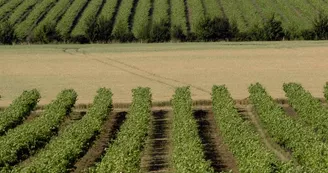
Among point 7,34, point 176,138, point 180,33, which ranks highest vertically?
point 7,34

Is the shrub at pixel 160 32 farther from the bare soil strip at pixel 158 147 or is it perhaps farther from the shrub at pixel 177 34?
the bare soil strip at pixel 158 147

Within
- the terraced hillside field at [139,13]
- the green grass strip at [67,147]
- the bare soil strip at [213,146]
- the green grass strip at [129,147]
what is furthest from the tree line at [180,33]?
the green grass strip at [129,147]

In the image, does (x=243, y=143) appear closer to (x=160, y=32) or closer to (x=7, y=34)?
(x=160, y=32)

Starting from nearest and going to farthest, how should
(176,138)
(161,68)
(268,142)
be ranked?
(176,138) < (268,142) < (161,68)

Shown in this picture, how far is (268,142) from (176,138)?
599 cm

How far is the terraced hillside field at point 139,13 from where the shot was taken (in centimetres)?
8844

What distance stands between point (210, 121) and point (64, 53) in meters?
34.5

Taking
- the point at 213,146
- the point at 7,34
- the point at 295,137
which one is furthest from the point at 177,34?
the point at 295,137

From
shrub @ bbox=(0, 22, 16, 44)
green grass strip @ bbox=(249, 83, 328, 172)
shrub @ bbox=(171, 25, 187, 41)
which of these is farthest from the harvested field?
shrub @ bbox=(0, 22, 16, 44)

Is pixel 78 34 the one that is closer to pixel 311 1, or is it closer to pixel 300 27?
pixel 300 27

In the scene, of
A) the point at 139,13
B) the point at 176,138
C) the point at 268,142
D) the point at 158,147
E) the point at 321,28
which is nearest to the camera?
the point at 176,138

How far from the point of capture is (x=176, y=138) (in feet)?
93.7

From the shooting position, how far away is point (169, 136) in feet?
111

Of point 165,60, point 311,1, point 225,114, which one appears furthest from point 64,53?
point 311,1
